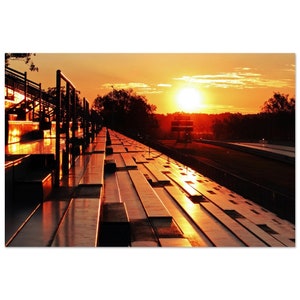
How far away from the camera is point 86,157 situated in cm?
557

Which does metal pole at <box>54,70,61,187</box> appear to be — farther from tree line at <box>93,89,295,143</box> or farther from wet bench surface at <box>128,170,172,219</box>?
tree line at <box>93,89,295,143</box>

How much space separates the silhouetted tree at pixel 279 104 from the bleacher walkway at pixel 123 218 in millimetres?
1446

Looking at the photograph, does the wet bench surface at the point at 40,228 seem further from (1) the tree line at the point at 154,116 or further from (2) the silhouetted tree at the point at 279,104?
(2) the silhouetted tree at the point at 279,104

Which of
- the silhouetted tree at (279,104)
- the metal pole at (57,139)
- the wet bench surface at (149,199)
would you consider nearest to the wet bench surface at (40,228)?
the metal pole at (57,139)

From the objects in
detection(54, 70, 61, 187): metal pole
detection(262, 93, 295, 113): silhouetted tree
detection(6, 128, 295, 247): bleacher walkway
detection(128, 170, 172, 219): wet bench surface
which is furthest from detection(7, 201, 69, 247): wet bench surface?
detection(262, 93, 295, 113): silhouetted tree

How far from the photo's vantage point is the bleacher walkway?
2619 mm

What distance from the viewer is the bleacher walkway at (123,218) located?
262cm

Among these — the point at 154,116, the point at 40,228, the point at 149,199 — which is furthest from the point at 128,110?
the point at 40,228

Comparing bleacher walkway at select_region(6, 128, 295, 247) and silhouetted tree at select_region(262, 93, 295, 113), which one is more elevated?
silhouetted tree at select_region(262, 93, 295, 113)

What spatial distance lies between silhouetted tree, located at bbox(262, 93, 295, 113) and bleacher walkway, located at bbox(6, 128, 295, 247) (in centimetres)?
145

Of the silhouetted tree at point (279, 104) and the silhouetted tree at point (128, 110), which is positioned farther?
the silhouetted tree at point (128, 110)

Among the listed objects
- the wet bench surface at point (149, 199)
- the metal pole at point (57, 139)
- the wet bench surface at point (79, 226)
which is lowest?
the wet bench surface at point (149, 199)

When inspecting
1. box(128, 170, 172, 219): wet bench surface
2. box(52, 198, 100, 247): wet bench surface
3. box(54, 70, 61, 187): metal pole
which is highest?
box(54, 70, 61, 187): metal pole
